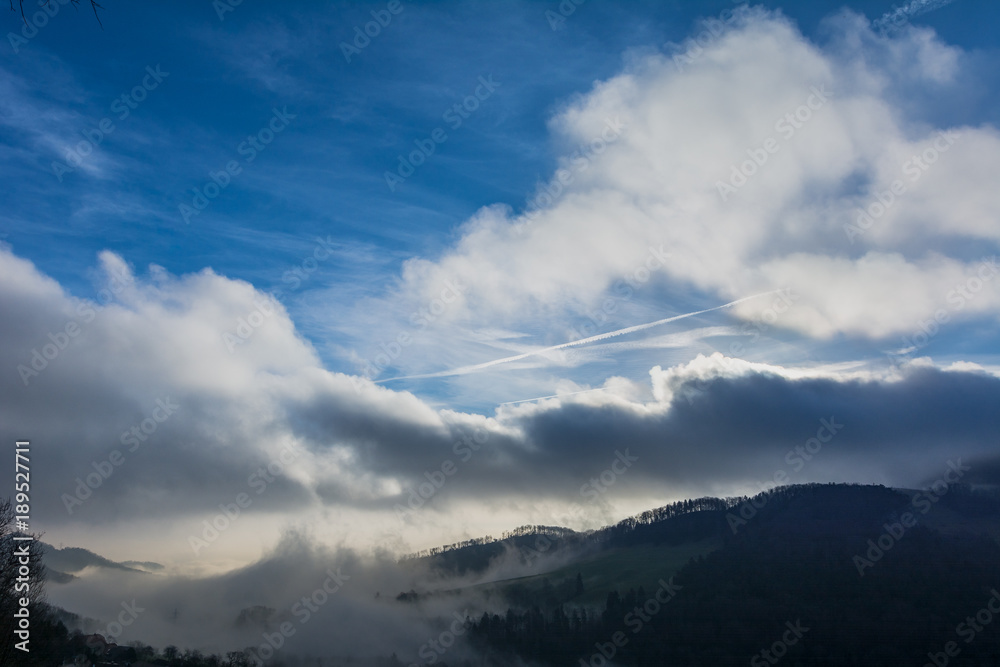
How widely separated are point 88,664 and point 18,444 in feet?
644

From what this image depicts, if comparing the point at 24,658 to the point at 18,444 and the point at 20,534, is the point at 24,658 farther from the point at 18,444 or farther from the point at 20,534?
the point at 18,444

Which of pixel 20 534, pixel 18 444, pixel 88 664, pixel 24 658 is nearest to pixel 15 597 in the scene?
pixel 20 534

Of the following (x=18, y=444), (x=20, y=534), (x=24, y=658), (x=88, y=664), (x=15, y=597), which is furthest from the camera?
(x=88, y=664)

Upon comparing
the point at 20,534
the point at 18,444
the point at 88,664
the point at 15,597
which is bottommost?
the point at 88,664

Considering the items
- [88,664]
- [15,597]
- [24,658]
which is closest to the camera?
[15,597]

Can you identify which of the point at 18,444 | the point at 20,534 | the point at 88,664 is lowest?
the point at 88,664

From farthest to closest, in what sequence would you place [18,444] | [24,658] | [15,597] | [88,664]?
1. [88,664]
2. [24,658]
3. [15,597]
4. [18,444]

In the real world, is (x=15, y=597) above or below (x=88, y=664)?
above

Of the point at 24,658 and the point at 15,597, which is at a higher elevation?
the point at 15,597

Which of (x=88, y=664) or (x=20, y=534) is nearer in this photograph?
(x=20, y=534)

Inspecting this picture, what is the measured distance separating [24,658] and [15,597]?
90.1 feet

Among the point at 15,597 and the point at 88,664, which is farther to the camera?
the point at 88,664

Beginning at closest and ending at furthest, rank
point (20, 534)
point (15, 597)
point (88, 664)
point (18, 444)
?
point (18, 444), point (20, 534), point (15, 597), point (88, 664)

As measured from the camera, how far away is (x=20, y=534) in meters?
66.9
